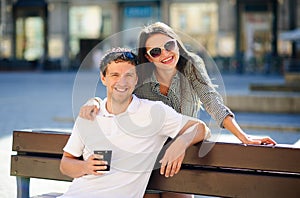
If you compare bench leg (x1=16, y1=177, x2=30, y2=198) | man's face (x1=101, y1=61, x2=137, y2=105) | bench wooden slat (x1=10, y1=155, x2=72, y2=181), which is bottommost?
bench leg (x1=16, y1=177, x2=30, y2=198)

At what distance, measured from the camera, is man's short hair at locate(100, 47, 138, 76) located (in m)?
3.56

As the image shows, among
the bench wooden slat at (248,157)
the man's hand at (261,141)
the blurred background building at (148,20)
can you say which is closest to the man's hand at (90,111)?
the bench wooden slat at (248,157)

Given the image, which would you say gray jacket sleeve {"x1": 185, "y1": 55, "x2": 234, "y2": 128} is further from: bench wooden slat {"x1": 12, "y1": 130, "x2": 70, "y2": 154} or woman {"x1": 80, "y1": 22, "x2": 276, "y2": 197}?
bench wooden slat {"x1": 12, "y1": 130, "x2": 70, "y2": 154}

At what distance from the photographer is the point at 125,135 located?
3.59 meters

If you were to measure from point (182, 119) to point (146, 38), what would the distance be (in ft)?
1.86

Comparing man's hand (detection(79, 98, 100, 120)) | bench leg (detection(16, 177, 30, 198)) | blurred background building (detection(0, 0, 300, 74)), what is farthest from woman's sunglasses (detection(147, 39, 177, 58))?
blurred background building (detection(0, 0, 300, 74))

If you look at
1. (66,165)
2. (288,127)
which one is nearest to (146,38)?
(66,165)

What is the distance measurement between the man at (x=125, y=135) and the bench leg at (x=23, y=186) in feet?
2.87

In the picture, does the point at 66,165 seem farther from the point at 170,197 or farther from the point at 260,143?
the point at 260,143

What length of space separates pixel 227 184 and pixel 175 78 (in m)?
0.76

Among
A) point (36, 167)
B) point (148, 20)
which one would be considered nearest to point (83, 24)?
point (148, 20)

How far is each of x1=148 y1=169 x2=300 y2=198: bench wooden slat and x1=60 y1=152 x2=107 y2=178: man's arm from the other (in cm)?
45

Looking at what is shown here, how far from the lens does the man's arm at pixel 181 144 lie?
3.56 m

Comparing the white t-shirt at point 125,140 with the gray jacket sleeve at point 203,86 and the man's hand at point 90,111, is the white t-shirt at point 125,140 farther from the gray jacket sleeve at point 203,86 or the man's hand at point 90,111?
the gray jacket sleeve at point 203,86
